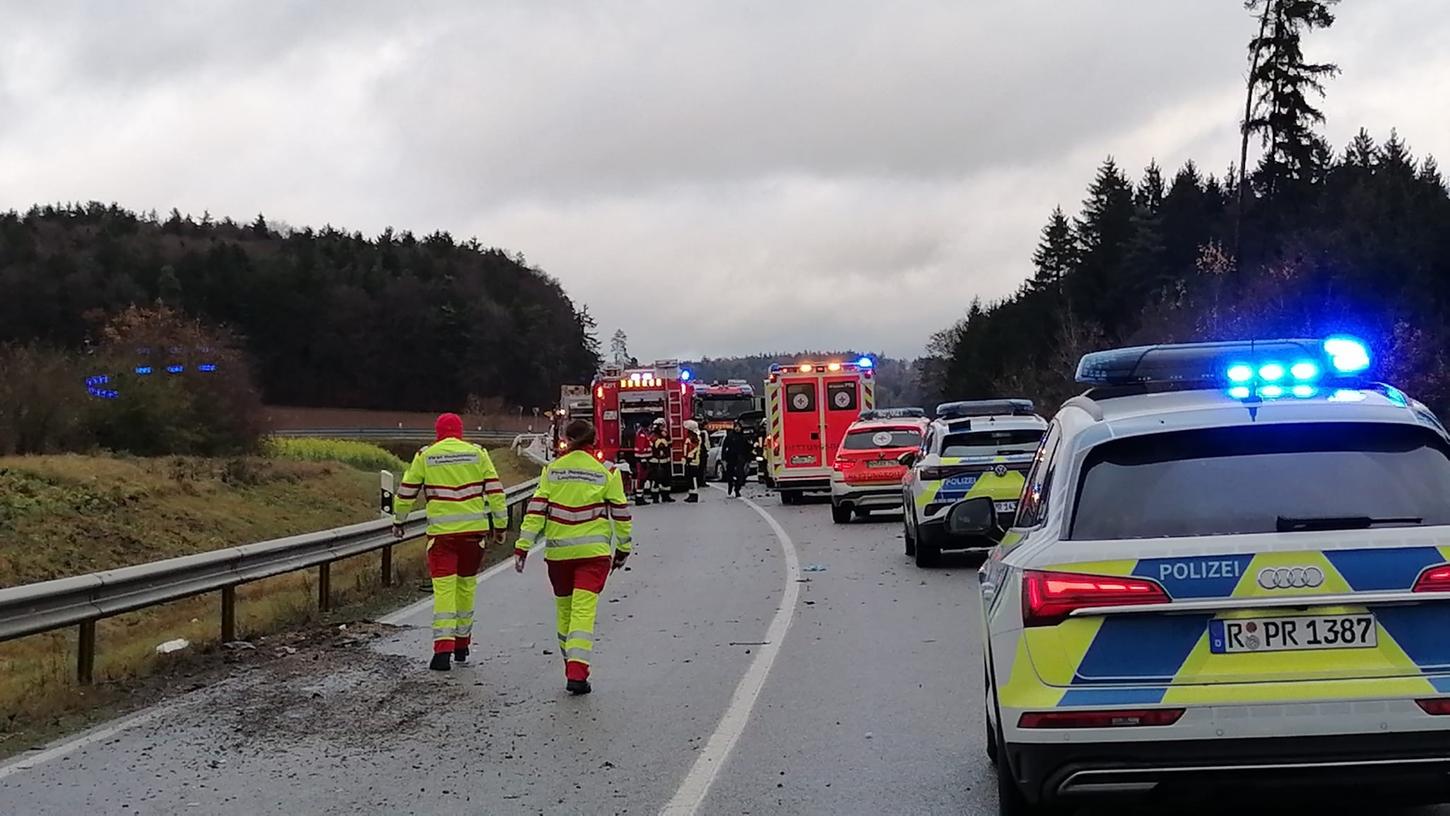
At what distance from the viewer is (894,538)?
2188 centimetres

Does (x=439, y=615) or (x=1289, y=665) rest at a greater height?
(x=1289, y=665)

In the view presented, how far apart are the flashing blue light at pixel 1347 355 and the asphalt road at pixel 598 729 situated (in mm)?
1782

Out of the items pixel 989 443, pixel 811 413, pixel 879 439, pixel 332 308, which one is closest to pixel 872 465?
pixel 879 439

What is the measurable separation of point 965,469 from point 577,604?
7.97 metres

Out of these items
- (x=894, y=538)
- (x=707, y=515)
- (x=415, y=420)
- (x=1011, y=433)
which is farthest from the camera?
(x=415, y=420)

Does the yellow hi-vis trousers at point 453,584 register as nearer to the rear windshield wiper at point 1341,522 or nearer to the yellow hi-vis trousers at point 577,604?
the yellow hi-vis trousers at point 577,604

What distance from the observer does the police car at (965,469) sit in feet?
54.3

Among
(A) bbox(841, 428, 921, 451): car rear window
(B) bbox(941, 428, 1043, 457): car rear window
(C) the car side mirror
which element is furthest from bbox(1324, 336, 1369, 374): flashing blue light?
(A) bbox(841, 428, 921, 451): car rear window

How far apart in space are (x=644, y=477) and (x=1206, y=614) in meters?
31.0

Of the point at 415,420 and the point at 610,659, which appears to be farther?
the point at 415,420

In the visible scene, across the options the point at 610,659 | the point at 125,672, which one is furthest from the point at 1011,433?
the point at 125,672

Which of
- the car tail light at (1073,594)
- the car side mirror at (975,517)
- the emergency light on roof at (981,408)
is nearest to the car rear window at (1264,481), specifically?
the car tail light at (1073,594)

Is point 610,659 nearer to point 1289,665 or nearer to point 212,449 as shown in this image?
point 1289,665

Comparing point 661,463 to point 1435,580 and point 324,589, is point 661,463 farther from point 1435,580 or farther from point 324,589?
point 1435,580
